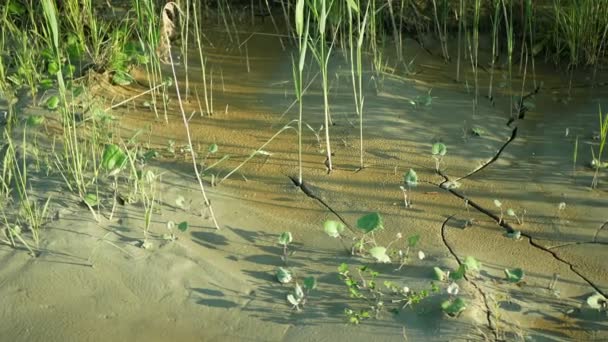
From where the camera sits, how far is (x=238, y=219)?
2.98m

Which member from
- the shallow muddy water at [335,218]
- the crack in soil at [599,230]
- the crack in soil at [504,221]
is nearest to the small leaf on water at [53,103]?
the shallow muddy water at [335,218]

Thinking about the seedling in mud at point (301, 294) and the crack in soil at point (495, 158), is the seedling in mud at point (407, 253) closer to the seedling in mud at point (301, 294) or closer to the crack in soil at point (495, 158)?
the seedling in mud at point (301, 294)

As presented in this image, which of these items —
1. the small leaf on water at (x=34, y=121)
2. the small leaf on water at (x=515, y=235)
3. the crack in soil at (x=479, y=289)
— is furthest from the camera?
the small leaf on water at (x=34, y=121)

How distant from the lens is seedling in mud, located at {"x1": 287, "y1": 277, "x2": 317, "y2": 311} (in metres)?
2.52

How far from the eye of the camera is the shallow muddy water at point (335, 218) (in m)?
2.49

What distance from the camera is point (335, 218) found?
3004 mm


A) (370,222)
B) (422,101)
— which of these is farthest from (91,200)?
(422,101)

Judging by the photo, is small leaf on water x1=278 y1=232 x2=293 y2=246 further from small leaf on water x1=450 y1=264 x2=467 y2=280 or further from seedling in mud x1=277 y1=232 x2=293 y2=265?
small leaf on water x1=450 y1=264 x2=467 y2=280

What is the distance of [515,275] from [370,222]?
489 mm

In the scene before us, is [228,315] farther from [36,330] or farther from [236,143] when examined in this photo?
[236,143]

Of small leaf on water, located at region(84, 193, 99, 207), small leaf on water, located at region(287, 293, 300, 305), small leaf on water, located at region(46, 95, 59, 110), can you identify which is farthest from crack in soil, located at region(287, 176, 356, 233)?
small leaf on water, located at region(46, 95, 59, 110)

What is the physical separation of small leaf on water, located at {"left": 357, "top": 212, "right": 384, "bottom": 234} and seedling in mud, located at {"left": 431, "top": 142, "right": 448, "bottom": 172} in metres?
0.62

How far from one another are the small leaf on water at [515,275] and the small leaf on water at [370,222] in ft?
1.42

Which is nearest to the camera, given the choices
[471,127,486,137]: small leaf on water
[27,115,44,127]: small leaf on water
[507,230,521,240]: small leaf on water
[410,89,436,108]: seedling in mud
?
[507,230,521,240]: small leaf on water
